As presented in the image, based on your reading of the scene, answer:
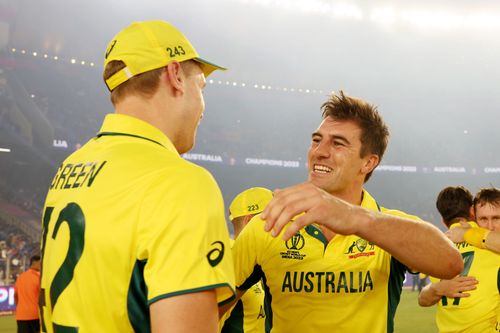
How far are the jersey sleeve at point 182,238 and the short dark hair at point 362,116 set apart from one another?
1.79 meters

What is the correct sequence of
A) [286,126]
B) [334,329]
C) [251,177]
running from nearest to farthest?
[334,329] → [251,177] → [286,126]

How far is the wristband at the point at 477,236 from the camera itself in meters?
4.28

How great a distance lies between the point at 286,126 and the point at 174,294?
37.2 metres

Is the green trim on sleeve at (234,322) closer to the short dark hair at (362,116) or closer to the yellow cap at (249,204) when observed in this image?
the yellow cap at (249,204)

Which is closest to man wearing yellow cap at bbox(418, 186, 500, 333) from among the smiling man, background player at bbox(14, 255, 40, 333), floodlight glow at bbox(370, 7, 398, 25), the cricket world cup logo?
the smiling man

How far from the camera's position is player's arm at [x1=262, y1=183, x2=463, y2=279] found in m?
1.72

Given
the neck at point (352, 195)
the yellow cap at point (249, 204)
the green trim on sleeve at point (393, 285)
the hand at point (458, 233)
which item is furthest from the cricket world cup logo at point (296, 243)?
the yellow cap at point (249, 204)

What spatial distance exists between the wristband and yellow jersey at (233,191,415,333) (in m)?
1.56

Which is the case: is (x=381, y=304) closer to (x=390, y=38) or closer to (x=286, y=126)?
(x=286, y=126)

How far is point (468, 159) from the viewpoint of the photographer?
1580 inches

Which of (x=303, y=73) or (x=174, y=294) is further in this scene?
(x=303, y=73)

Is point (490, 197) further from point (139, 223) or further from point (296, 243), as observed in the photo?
point (139, 223)

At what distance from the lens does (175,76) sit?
1.91 meters

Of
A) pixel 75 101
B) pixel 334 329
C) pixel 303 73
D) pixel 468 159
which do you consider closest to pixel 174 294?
pixel 334 329
